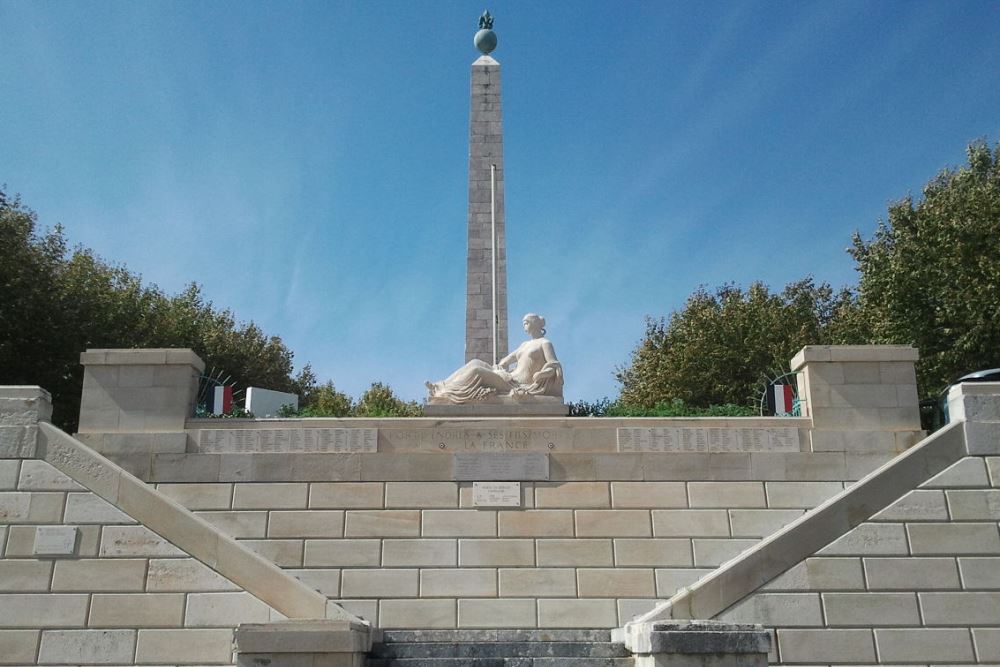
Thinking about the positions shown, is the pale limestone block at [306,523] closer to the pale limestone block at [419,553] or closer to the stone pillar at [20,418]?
the pale limestone block at [419,553]

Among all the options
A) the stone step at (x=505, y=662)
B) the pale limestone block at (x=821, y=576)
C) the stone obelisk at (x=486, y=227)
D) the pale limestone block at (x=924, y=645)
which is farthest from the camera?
the stone obelisk at (x=486, y=227)

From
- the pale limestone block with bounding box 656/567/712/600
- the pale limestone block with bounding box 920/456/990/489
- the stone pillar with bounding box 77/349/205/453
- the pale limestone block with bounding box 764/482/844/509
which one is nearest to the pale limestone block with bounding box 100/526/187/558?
the stone pillar with bounding box 77/349/205/453

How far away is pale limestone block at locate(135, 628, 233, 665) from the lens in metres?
10.5

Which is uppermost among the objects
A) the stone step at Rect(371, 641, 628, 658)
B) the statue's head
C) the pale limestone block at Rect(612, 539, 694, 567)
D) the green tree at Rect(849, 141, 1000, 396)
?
the green tree at Rect(849, 141, 1000, 396)

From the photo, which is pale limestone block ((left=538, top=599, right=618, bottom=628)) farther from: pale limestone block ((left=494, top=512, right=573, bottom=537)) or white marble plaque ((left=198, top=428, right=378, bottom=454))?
white marble plaque ((left=198, top=428, right=378, bottom=454))

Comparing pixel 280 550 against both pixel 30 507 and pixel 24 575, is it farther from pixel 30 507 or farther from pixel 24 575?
pixel 30 507

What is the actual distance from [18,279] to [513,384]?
15.3 metres

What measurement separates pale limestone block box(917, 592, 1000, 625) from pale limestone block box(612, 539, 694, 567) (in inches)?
119

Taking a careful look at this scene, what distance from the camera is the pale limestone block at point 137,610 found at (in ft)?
35.3

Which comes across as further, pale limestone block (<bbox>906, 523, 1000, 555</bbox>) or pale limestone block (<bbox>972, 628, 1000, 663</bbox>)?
pale limestone block (<bbox>906, 523, 1000, 555</bbox>)

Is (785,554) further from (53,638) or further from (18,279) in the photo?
(18,279)

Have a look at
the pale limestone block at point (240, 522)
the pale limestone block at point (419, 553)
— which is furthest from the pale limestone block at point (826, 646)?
the pale limestone block at point (240, 522)

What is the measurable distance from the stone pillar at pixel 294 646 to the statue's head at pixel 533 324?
23.8 feet

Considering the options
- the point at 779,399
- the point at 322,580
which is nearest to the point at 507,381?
the point at 322,580
